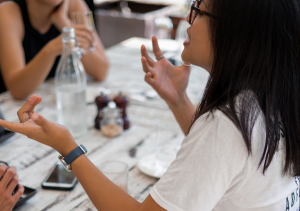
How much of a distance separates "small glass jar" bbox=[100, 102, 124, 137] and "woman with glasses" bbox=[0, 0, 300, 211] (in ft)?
1.44

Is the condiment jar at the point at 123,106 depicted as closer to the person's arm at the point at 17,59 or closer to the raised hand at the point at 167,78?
the raised hand at the point at 167,78

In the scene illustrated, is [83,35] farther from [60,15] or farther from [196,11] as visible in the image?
[196,11]

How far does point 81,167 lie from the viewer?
756 millimetres

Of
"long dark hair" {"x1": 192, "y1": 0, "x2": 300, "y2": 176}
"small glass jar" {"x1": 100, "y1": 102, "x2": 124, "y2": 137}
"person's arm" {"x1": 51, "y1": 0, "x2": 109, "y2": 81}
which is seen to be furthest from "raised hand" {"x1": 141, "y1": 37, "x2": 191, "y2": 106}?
"person's arm" {"x1": 51, "y1": 0, "x2": 109, "y2": 81}

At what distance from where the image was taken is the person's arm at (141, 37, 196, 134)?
3.47ft

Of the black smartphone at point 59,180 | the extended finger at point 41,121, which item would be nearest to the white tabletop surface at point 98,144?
the black smartphone at point 59,180

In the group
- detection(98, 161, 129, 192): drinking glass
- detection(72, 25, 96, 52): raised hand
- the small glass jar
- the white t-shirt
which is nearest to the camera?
the white t-shirt

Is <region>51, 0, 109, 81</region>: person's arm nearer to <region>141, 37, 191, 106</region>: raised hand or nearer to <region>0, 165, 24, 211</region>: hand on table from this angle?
<region>141, 37, 191, 106</region>: raised hand

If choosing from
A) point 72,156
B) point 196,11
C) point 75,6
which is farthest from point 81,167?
point 75,6

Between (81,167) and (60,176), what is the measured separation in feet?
0.76

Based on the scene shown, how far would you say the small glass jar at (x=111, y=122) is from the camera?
47.3 inches

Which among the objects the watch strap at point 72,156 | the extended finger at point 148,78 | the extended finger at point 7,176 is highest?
the extended finger at point 148,78

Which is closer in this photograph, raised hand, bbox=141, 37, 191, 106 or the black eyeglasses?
the black eyeglasses

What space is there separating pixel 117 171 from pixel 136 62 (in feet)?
4.17
